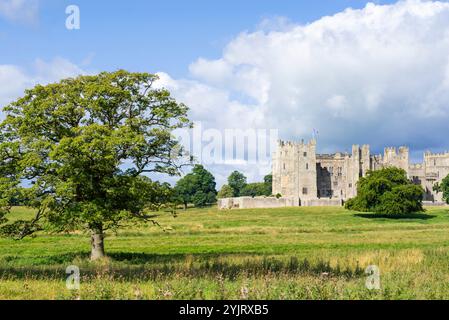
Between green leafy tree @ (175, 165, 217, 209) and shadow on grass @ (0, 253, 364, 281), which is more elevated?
green leafy tree @ (175, 165, 217, 209)

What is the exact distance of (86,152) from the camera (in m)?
26.8

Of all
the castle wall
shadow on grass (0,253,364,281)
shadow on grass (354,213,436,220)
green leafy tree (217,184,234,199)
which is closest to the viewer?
shadow on grass (0,253,364,281)

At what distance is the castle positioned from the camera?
447 feet

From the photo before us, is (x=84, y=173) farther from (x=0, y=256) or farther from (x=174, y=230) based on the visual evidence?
(x=174, y=230)

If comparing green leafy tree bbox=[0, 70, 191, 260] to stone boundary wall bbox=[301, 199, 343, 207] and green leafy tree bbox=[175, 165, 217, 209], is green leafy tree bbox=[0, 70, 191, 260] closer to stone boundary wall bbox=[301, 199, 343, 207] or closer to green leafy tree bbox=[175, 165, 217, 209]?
stone boundary wall bbox=[301, 199, 343, 207]

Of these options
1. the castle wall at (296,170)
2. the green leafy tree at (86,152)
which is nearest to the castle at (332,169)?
the castle wall at (296,170)

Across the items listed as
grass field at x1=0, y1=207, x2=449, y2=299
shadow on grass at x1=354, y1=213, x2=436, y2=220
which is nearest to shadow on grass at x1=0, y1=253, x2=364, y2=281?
grass field at x1=0, y1=207, x2=449, y2=299

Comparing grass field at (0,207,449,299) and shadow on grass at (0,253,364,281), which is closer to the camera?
grass field at (0,207,449,299)

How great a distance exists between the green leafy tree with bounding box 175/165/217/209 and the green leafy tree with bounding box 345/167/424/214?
201ft

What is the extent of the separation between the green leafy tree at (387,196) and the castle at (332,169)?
1576 inches

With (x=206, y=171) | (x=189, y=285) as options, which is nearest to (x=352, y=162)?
(x=206, y=171)

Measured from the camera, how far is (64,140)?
26156 mm

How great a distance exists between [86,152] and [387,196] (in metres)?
70.4
